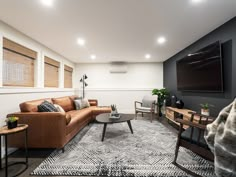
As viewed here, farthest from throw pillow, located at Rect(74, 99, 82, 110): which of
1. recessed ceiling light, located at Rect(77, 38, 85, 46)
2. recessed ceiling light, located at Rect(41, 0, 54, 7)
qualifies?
recessed ceiling light, located at Rect(41, 0, 54, 7)

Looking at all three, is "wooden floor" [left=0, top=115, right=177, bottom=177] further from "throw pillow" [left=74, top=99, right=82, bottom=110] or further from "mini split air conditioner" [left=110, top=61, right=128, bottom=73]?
"mini split air conditioner" [left=110, top=61, right=128, bottom=73]

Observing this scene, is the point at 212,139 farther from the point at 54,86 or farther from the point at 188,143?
the point at 54,86

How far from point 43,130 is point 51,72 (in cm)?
228

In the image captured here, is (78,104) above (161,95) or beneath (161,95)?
beneath

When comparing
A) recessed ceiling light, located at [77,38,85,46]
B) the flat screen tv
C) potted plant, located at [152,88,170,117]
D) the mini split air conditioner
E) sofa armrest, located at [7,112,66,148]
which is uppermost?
recessed ceiling light, located at [77,38,85,46]

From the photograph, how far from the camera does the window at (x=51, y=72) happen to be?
369 cm

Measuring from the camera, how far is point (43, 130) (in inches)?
84.6

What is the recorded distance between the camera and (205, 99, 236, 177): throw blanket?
1.21 metres

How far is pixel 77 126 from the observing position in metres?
2.84

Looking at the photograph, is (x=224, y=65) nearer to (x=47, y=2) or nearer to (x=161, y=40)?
(x=161, y=40)

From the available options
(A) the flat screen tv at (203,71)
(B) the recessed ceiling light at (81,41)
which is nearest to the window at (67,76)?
(B) the recessed ceiling light at (81,41)

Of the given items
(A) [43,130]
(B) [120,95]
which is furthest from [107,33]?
(B) [120,95]

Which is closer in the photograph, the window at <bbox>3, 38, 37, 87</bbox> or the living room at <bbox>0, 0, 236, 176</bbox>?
the living room at <bbox>0, 0, 236, 176</bbox>

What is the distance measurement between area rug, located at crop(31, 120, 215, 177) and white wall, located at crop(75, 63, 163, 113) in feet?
9.10
